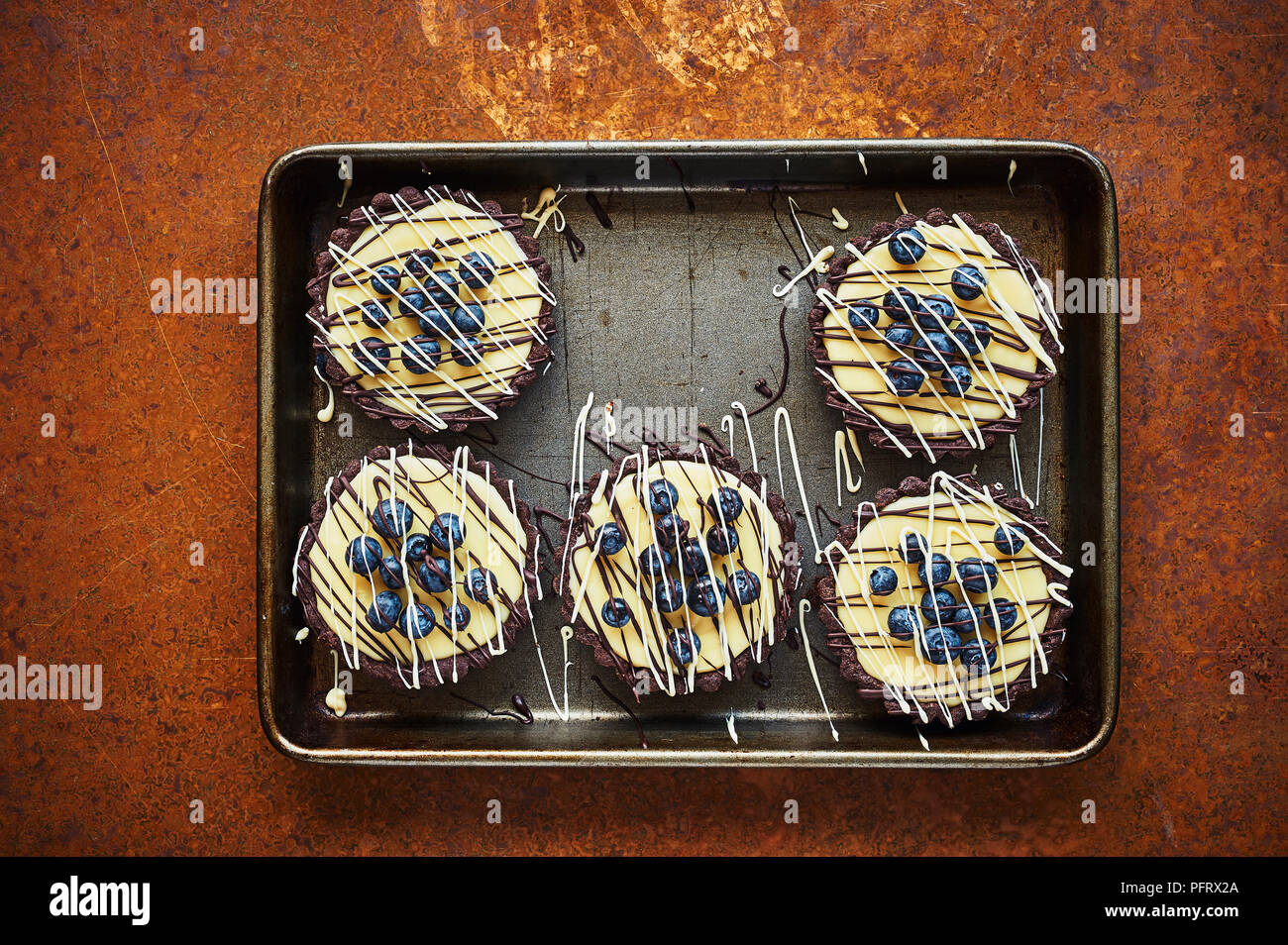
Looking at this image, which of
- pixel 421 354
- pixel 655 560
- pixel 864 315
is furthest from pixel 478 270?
pixel 864 315

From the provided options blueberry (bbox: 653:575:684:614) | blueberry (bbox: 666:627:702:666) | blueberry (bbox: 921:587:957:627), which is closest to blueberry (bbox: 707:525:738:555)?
blueberry (bbox: 653:575:684:614)

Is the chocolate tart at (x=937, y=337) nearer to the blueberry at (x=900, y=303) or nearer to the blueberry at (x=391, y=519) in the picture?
the blueberry at (x=900, y=303)

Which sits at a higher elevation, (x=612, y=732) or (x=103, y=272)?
(x=103, y=272)

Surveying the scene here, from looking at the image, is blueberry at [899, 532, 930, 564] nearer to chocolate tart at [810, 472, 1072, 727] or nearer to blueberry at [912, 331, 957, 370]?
chocolate tart at [810, 472, 1072, 727]

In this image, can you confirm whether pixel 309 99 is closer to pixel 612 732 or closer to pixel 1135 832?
pixel 612 732

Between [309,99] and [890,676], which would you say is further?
[309,99]

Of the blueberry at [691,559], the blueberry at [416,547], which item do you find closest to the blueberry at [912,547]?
the blueberry at [691,559]
